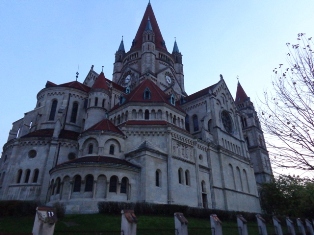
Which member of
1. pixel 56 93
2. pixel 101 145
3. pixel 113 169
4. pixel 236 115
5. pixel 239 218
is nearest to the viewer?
pixel 239 218

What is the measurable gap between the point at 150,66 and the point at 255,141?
99.0ft

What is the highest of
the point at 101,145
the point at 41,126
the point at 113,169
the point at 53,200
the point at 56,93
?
the point at 56,93

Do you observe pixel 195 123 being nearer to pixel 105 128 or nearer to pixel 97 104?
pixel 97 104

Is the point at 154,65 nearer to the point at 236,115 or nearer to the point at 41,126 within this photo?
the point at 236,115

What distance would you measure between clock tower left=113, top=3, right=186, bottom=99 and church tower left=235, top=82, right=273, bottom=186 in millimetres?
19058

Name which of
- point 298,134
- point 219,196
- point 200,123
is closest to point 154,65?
point 200,123

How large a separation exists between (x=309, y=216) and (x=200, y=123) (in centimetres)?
1881

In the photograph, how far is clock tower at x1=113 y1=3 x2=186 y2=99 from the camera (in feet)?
160

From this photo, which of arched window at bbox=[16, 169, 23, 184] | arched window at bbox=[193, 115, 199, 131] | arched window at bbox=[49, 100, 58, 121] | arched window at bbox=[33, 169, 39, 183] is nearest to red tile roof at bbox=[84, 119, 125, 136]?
arched window at bbox=[33, 169, 39, 183]

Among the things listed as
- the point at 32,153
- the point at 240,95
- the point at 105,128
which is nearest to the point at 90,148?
the point at 105,128

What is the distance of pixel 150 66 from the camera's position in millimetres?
48812

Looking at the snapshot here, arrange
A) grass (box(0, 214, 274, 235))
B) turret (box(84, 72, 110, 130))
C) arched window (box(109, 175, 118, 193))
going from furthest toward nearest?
turret (box(84, 72, 110, 130)) → arched window (box(109, 175, 118, 193)) → grass (box(0, 214, 274, 235))

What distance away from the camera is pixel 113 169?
24453 millimetres

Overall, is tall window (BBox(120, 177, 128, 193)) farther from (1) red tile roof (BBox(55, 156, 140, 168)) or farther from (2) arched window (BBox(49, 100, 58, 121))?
(2) arched window (BBox(49, 100, 58, 121))
